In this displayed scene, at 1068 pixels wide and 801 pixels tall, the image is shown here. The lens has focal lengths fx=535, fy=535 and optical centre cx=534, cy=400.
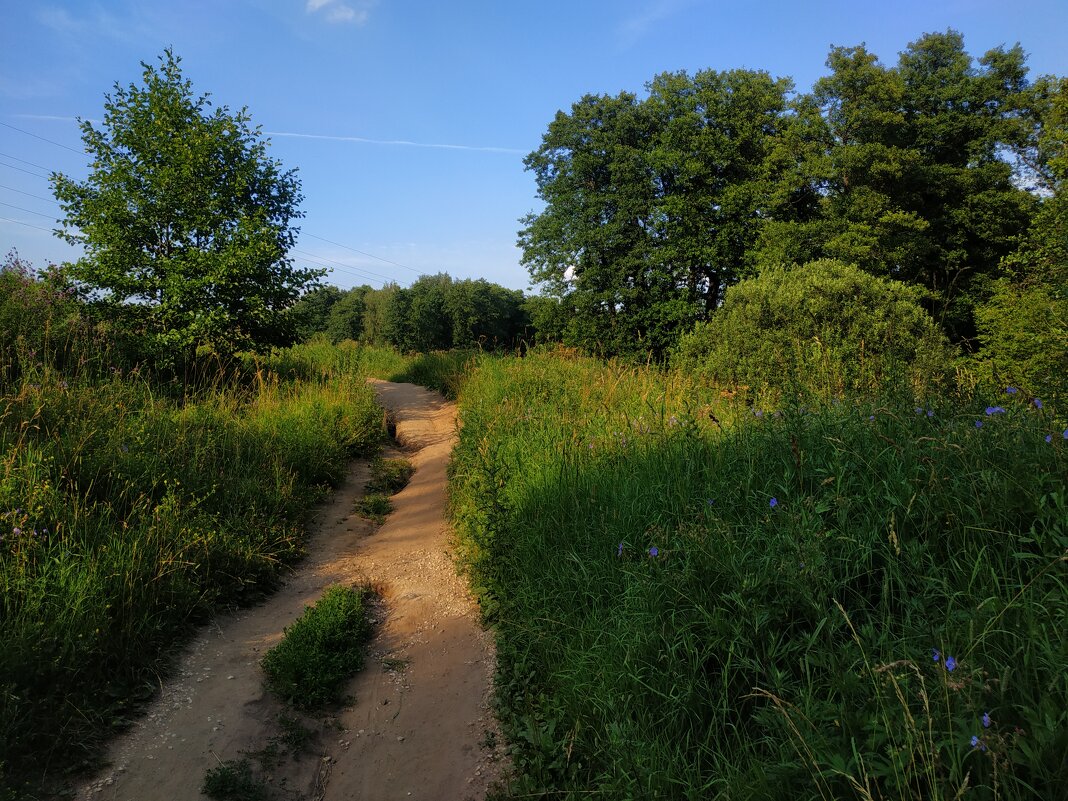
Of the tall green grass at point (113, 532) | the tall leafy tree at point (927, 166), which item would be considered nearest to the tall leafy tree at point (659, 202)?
the tall leafy tree at point (927, 166)

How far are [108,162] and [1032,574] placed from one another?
12478 millimetres

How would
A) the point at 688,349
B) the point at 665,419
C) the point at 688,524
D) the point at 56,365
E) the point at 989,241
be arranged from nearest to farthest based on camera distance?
the point at 688,524 < the point at 665,419 < the point at 56,365 < the point at 688,349 < the point at 989,241

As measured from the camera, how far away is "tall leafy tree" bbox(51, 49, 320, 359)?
29.1ft

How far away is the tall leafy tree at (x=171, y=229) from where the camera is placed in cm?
888

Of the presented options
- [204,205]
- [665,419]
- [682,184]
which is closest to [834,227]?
[682,184]

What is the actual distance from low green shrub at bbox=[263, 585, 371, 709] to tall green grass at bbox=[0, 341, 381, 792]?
0.77 metres

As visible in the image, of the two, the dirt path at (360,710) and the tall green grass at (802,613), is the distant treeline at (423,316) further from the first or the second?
the tall green grass at (802,613)

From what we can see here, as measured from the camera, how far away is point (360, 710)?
3.52m

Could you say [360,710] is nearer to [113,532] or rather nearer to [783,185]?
[113,532]

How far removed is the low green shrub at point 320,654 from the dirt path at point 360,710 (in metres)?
0.10

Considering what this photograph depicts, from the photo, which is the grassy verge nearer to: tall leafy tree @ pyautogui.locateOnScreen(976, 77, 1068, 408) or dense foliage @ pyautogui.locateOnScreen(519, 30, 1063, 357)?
dense foliage @ pyautogui.locateOnScreen(519, 30, 1063, 357)

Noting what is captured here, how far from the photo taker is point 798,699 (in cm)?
205

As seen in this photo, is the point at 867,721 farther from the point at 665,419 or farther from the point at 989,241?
the point at 989,241

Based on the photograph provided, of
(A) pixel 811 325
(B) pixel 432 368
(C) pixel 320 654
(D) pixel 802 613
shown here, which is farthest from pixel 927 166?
(C) pixel 320 654
